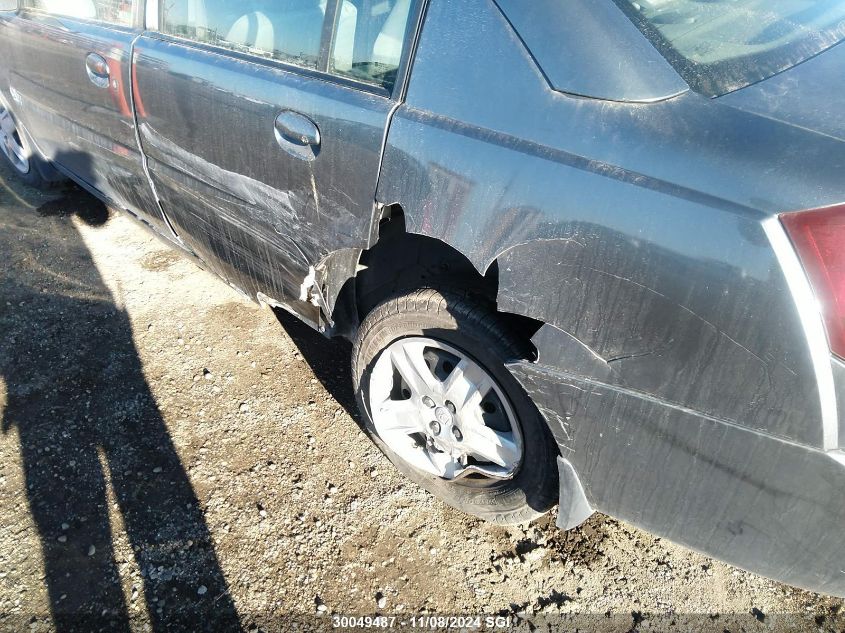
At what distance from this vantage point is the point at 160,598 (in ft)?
5.99

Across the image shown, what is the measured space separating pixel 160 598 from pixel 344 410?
0.99m

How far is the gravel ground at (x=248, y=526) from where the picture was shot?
6.04 ft

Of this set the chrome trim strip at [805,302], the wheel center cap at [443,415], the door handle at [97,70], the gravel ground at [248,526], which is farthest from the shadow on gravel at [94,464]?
the chrome trim strip at [805,302]

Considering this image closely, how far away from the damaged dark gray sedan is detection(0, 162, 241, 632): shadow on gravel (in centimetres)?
79

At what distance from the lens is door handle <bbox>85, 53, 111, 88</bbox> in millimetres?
2593

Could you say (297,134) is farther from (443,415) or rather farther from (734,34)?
(734,34)

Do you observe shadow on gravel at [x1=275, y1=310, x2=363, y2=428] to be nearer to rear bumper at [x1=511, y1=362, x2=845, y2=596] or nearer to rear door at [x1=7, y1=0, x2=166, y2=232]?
rear door at [x1=7, y1=0, x2=166, y2=232]

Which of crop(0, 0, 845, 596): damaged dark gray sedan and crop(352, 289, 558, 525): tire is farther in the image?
crop(352, 289, 558, 525): tire

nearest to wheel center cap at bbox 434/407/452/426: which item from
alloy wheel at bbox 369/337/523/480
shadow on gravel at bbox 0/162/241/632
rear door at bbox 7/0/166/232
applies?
alloy wheel at bbox 369/337/523/480

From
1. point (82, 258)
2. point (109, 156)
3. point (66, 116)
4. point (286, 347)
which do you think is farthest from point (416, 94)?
point (82, 258)

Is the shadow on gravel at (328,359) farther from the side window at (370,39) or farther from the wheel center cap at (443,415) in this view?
the side window at (370,39)

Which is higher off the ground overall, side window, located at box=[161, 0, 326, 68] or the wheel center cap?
side window, located at box=[161, 0, 326, 68]

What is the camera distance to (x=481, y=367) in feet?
5.74

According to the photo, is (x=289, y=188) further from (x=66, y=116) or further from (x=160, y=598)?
(x=66, y=116)
